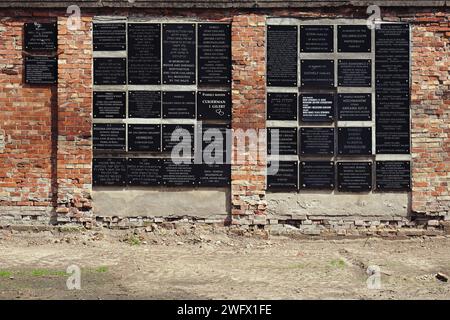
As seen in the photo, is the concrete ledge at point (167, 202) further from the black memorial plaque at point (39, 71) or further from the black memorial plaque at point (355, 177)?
the black memorial plaque at point (39, 71)

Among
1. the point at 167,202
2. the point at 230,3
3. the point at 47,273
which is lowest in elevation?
the point at 47,273

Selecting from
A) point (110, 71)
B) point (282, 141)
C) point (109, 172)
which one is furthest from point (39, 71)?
point (282, 141)

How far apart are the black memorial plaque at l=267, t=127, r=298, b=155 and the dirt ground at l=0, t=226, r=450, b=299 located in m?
1.43

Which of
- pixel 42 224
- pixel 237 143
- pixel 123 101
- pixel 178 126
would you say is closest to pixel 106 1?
pixel 123 101

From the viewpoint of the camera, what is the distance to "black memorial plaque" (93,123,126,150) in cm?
1087

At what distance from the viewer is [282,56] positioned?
1088 centimetres

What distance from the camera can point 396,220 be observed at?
35.7 feet

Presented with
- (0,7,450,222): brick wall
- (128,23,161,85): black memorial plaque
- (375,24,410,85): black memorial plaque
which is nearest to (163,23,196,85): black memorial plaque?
(128,23,161,85): black memorial plaque

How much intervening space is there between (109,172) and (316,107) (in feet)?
12.1

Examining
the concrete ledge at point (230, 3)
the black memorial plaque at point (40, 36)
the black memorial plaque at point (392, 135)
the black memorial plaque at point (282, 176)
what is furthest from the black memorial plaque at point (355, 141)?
the black memorial plaque at point (40, 36)

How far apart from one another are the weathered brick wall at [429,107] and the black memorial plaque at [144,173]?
14.2 ft

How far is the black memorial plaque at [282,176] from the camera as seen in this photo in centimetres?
1084

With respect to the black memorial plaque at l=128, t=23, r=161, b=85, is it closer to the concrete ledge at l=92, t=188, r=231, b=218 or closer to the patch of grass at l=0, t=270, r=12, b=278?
the concrete ledge at l=92, t=188, r=231, b=218

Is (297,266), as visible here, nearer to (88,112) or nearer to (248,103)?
(248,103)
